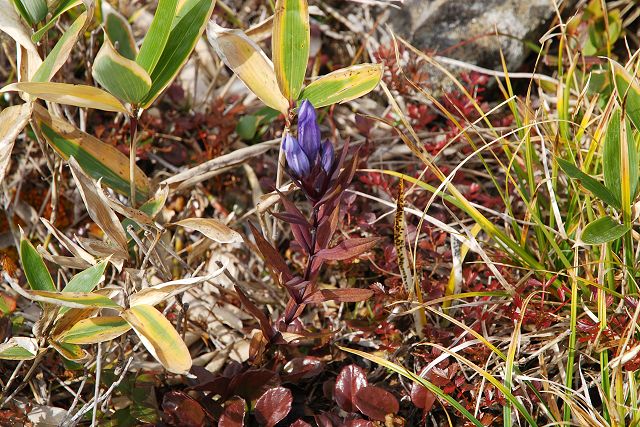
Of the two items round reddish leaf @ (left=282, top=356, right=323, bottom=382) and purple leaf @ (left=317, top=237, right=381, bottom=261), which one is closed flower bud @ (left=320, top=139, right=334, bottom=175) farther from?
round reddish leaf @ (left=282, top=356, right=323, bottom=382)

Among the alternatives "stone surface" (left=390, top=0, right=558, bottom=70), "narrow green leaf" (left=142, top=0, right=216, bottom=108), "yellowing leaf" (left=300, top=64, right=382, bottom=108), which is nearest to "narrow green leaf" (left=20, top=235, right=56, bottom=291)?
"narrow green leaf" (left=142, top=0, right=216, bottom=108)

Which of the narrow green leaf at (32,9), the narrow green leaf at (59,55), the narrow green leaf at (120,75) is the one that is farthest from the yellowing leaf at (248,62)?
the narrow green leaf at (32,9)

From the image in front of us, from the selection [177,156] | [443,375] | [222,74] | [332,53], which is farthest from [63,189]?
[443,375]

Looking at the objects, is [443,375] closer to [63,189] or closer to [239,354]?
[239,354]

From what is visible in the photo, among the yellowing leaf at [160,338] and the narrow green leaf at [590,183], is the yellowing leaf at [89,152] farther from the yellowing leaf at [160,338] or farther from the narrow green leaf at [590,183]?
the narrow green leaf at [590,183]

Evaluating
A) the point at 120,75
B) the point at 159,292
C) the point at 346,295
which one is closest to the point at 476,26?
the point at 346,295
